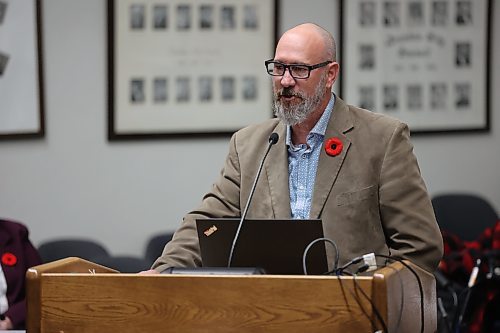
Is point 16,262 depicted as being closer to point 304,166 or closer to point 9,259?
point 9,259

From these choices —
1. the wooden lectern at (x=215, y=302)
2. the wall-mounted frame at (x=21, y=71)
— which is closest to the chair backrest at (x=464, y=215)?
the wall-mounted frame at (x=21, y=71)

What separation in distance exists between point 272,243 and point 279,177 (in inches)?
20.5

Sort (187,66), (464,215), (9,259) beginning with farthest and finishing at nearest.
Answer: (464,215)
(187,66)
(9,259)

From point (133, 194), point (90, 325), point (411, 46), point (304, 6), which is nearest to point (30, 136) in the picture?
point (133, 194)

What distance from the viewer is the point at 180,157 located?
18.4 feet

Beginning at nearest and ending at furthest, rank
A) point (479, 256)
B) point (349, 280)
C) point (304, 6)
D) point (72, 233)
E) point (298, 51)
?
1. point (349, 280)
2. point (298, 51)
3. point (479, 256)
4. point (72, 233)
5. point (304, 6)

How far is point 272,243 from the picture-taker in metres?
2.62

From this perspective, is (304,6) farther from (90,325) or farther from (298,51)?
(90,325)

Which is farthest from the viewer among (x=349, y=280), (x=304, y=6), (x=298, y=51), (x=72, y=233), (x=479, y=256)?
(x=304, y=6)

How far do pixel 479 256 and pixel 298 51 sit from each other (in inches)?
95.2

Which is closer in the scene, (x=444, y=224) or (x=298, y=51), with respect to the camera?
(x=298, y=51)

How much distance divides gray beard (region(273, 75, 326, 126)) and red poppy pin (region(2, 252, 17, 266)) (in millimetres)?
1643

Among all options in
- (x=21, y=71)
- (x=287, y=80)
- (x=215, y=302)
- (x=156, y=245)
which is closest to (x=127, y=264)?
(x=156, y=245)

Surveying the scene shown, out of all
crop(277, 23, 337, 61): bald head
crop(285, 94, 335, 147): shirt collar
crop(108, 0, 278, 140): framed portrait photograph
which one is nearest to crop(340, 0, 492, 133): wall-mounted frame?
crop(108, 0, 278, 140): framed portrait photograph
